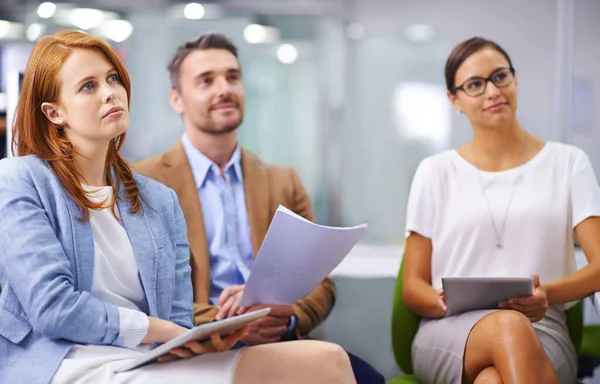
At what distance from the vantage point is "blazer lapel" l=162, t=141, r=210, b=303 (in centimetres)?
256

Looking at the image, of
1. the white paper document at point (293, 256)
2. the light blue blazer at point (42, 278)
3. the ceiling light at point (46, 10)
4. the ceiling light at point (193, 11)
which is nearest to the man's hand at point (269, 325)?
the white paper document at point (293, 256)

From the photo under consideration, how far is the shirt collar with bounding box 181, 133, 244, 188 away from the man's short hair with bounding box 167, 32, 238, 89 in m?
0.27

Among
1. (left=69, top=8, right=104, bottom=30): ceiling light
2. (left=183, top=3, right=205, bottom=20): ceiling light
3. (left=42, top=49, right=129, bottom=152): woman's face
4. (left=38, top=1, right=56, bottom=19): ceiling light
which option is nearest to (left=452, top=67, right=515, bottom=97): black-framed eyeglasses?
(left=42, top=49, right=129, bottom=152): woman's face

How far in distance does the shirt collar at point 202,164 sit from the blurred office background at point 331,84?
1.11 m

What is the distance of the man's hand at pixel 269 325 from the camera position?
2369mm

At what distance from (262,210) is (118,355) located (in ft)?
3.73

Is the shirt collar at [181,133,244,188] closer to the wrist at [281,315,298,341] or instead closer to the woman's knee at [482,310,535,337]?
the wrist at [281,315,298,341]

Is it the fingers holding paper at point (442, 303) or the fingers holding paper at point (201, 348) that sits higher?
the fingers holding paper at point (201, 348)

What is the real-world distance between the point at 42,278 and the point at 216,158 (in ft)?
4.08

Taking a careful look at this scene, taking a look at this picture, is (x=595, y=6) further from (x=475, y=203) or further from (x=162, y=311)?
(x=162, y=311)

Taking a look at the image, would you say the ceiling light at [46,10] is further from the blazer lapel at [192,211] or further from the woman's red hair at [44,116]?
the woman's red hair at [44,116]

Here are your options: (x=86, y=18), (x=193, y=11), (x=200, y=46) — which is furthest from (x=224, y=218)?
(x=86, y=18)

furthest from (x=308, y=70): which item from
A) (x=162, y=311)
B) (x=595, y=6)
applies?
(x=162, y=311)

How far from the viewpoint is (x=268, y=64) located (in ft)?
13.0
